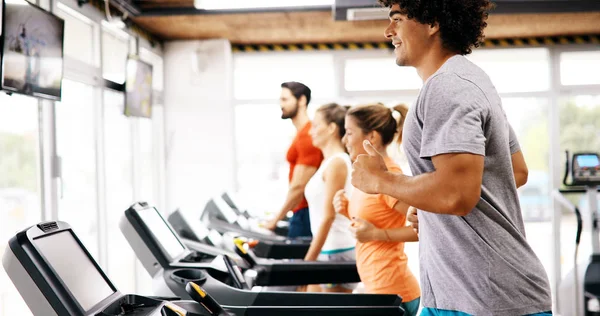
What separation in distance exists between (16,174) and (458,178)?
9.70 feet

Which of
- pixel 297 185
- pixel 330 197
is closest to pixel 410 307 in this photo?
pixel 330 197

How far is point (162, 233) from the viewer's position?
2699 mm

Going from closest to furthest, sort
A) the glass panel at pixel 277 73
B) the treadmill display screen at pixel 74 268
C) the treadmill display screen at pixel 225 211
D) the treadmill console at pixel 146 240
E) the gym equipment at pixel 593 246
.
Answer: the treadmill display screen at pixel 74 268
the treadmill console at pixel 146 240
the gym equipment at pixel 593 246
the treadmill display screen at pixel 225 211
the glass panel at pixel 277 73

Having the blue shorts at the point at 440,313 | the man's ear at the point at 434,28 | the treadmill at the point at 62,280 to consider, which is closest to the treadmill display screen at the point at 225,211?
the treadmill at the point at 62,280

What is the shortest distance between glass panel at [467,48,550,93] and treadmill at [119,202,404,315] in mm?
4538

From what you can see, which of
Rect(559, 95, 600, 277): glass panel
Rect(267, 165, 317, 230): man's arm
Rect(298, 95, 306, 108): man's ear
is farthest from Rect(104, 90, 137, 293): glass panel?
Rect(559, 95, 600, 277): glass panel

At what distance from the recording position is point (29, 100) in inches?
143

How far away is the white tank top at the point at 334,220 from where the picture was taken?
3104 mm

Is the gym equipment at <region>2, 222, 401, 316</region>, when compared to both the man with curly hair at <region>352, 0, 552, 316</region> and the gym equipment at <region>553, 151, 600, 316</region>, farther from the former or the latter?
the gym equipment at <region>553, 151, 600, 316</region>

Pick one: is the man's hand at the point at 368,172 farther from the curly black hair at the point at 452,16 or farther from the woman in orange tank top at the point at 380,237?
the woman in orange tank top at the point at 380,237

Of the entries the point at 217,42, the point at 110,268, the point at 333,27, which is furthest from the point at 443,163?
the point at 217,42

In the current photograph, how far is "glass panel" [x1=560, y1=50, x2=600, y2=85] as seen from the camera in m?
6.84

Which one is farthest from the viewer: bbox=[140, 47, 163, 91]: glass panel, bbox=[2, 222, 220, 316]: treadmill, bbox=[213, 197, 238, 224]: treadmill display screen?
bbox=[140, 47, 163, 91]: glass panel

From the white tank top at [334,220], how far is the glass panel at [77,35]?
2.18m
